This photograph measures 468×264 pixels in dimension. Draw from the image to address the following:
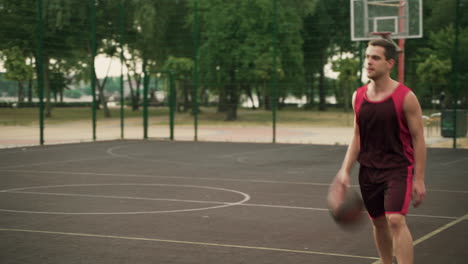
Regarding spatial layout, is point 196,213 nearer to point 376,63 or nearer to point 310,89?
point 376,63

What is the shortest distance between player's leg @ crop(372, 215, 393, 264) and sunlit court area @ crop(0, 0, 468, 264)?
0.75ft

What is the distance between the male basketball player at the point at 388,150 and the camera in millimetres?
4746

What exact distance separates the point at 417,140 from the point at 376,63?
566 millimetres

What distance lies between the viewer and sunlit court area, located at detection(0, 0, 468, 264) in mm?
6836

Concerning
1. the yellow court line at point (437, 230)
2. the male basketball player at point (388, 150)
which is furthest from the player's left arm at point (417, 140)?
the yellow court line at point (437, 230)

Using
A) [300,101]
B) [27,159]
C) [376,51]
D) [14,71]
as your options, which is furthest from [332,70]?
[376,51]

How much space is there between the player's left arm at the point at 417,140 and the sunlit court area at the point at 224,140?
0.03 meters

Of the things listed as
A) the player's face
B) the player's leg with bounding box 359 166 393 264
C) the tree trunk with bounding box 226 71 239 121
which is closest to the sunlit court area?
the player's face

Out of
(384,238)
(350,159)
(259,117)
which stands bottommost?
(259,117)

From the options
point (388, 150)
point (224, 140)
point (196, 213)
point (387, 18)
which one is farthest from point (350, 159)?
point (224, 140)

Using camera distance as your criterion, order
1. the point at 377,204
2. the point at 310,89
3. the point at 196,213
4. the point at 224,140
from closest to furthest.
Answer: the point at 377,204 → the point at 196,213 → the point at 224,140 → the point at 310,89

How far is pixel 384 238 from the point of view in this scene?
200 inches

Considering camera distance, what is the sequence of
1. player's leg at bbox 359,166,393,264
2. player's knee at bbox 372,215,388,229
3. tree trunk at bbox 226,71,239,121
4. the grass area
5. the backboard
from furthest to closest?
1. the grass area
2. tree trunk at bbox 226,71,239,121
3. the backboard
4. player's knee at bbox 372,215,388,229
5. player's leg at bbox 359,166,393,264

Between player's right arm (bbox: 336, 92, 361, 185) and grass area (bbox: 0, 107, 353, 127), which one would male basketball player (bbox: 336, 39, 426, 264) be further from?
grass area (bbox: 0, 107, 353, 127)
